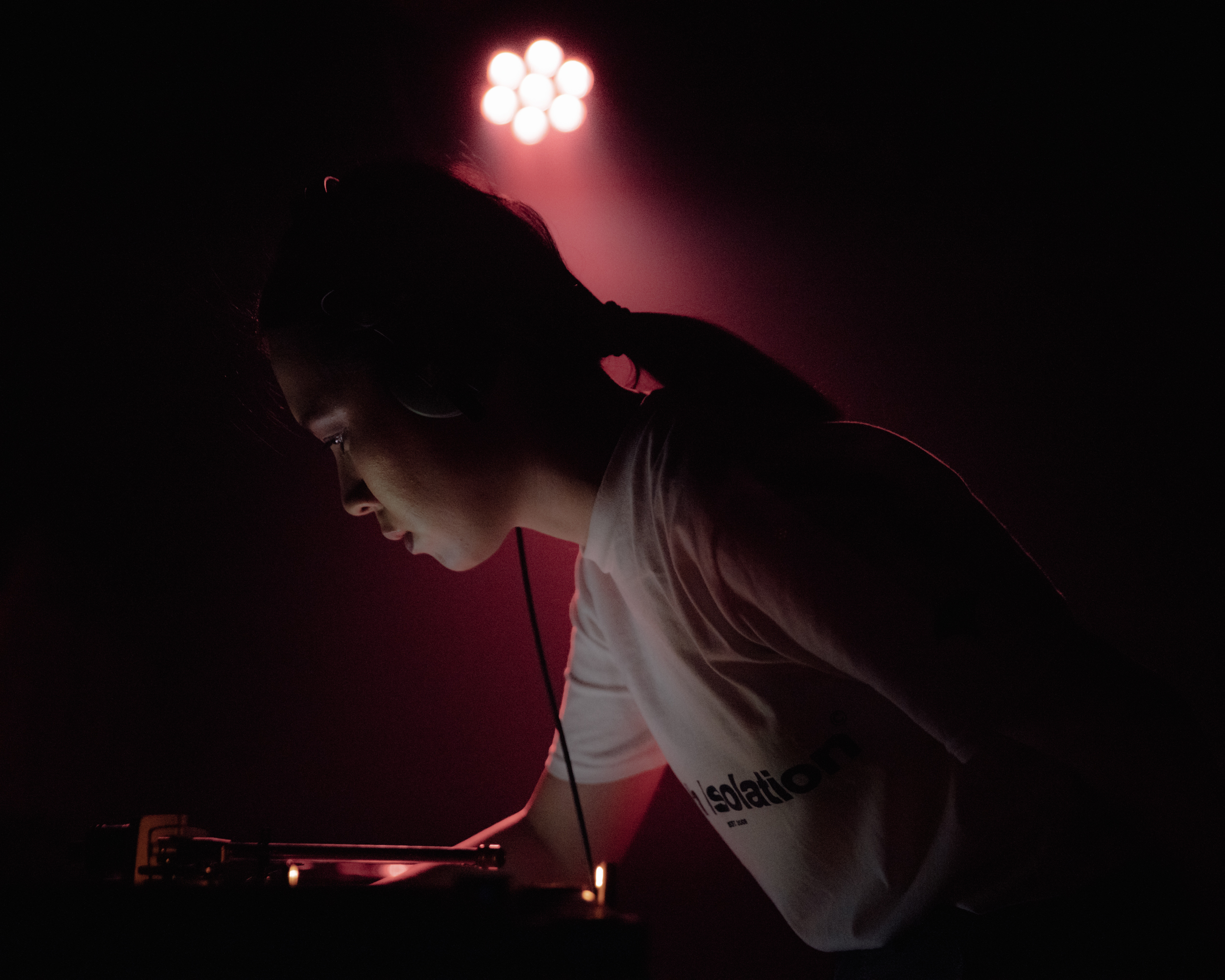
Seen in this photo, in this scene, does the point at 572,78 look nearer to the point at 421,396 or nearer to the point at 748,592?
the point at 421,396

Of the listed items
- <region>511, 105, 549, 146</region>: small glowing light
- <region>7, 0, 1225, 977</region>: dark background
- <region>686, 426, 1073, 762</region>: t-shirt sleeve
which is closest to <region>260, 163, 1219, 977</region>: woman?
<region>686, 426, 1073, 762</region>: t-shirt sleeve

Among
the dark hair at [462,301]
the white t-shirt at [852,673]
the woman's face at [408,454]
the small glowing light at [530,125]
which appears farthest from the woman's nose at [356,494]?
the small glowing light at [530,125]

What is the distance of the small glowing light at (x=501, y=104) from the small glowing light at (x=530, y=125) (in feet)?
0.05

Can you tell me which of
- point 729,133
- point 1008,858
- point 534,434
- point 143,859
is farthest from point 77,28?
point 1008,858

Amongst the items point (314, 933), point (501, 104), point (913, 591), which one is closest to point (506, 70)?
point (501, 104)

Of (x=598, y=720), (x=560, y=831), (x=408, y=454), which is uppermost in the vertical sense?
(x=408, y=454)

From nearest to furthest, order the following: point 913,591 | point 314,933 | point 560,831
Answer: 1. point 314,933
2. point 913,591
3. point 560,831

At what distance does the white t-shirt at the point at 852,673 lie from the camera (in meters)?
0.47

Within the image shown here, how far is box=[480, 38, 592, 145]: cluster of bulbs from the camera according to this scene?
1.39 metres

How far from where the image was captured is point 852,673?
52cm

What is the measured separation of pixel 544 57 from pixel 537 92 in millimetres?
66

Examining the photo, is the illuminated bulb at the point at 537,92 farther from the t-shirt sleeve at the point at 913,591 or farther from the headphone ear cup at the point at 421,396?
the t-shirt sleeve at the point at 913,591

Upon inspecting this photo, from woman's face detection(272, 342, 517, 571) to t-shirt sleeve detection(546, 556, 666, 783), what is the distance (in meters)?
0.22

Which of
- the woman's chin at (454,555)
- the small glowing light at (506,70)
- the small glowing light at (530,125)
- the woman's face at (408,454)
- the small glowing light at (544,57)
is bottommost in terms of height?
the woman's chin at (454,555)
